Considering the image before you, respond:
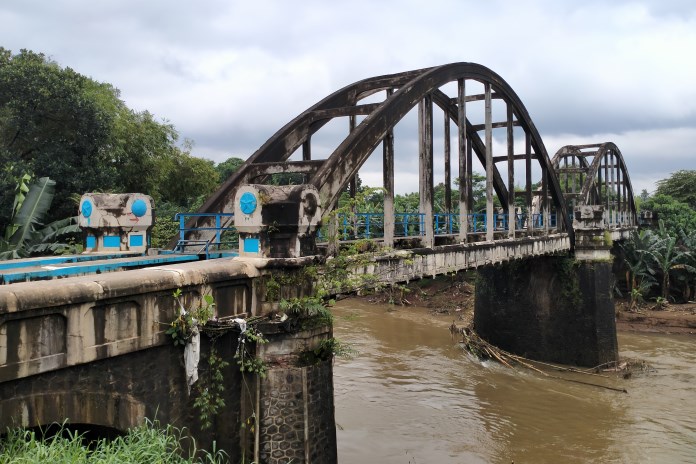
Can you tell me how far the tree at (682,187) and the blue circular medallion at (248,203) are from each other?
43.7m

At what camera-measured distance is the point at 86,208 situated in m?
10.6

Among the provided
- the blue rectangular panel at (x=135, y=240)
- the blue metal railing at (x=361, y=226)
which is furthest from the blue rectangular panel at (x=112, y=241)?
the blue metal railing at (x=361, y=226)

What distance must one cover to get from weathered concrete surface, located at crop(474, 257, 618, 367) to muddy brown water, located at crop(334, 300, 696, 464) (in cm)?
136

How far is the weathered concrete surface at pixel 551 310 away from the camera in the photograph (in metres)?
20.3

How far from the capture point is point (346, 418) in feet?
49.8

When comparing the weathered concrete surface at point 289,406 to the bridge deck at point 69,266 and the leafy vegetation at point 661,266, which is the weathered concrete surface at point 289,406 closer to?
the bridge deck at point 69,266

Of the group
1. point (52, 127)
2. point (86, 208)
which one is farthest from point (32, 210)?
point (52, 127)

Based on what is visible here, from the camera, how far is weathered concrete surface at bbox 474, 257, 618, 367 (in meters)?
20.3

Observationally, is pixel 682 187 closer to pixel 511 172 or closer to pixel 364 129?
pixel 511 172

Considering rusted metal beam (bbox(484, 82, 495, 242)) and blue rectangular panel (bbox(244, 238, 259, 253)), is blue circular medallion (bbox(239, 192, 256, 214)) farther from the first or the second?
rusted metal beam (bbox(484, 82, 495, 242))

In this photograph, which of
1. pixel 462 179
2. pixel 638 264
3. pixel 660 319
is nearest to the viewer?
pixel 462 179

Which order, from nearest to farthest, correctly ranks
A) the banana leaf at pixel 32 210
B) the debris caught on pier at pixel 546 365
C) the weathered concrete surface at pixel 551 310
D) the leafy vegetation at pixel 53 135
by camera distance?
the banana leaf at pixel 32 210
the leafy vegetation at pixel 53 135
the debris caught on pier at pixel 546 365
the weathered concrete surface at pixel 551 310

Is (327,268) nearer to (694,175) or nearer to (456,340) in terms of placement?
(456,340)

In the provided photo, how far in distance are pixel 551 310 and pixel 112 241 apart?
650 inches
